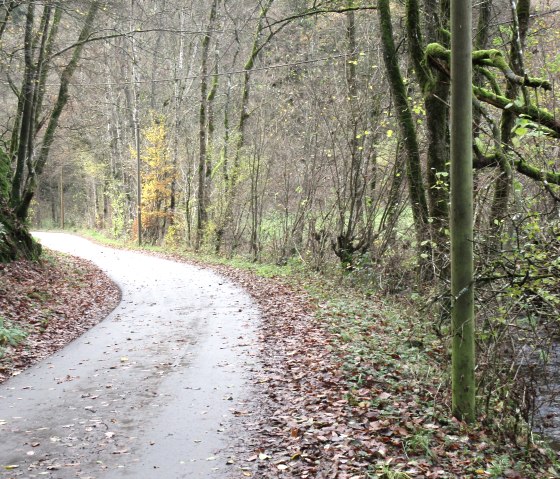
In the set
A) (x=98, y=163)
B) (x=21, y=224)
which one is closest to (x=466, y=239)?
(x=21, y=224)

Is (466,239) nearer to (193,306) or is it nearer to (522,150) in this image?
(522,150)

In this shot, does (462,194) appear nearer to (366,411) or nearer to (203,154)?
(366,411)

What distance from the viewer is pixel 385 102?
16.6 metres

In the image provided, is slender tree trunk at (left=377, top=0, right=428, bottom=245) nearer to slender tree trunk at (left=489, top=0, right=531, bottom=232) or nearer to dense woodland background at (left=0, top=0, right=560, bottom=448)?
dense woodland background at (left=0, top=0, right=560, bottom=448)

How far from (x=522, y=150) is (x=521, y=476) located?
517 cm

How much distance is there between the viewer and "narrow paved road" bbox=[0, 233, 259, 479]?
530cm

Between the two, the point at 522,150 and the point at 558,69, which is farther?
the point at 558,69

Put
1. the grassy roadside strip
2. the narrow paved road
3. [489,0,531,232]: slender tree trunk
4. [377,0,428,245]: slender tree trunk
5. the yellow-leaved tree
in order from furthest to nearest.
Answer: the yellow-leaved tree → [377,0,428,245]: slender tree trunk → [489,0,531,232]: slender tree trunk → the narrow paved road → the grassy roadside strip

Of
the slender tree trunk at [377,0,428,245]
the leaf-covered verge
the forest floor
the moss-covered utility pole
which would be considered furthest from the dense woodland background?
the leaf-covered verge

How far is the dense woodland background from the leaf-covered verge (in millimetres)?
1321

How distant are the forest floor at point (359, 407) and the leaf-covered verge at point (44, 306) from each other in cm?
10

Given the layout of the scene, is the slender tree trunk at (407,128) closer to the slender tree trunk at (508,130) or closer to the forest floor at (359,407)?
the forest floor at (359,407)

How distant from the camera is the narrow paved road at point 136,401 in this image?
5.30 m

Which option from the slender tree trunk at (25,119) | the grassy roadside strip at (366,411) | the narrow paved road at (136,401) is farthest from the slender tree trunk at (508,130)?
the slender tree trunk at (25,119)
